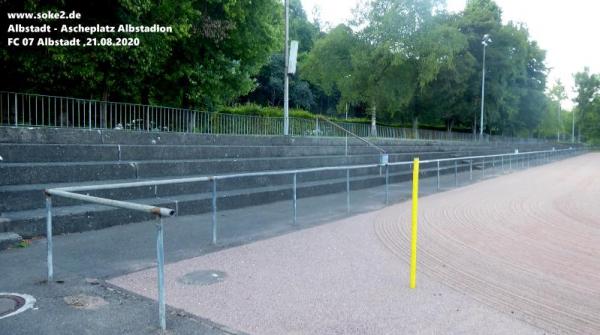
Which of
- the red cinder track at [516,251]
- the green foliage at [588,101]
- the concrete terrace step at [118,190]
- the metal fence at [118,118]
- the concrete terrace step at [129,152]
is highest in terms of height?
the green foliage at [588,101]

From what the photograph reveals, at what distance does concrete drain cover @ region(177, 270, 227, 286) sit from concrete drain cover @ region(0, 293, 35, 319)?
4.75 feet

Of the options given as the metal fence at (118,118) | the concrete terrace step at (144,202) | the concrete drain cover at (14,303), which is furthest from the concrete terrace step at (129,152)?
the concrete drain cover at (14,303)

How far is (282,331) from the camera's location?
3.88 meters

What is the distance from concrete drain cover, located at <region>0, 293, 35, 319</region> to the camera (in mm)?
4016

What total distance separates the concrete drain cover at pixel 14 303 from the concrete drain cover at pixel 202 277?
57.0 inches

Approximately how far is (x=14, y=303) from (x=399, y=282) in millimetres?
3818

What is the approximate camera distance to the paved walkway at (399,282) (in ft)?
13.5

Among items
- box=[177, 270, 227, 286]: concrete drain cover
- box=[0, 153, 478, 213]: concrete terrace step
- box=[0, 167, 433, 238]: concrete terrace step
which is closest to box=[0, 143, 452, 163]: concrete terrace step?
box=[0, 153, 478, 213]: concrete terrace step

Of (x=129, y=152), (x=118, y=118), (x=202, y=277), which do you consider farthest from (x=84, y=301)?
(x=118, y=118)

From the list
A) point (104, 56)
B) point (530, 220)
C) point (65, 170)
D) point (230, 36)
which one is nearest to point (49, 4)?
point (104, 56)

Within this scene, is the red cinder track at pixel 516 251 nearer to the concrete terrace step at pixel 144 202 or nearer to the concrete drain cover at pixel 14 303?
the concrete terrace step at pixel 144 202

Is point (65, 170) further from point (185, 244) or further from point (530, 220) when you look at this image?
point (530, 220)

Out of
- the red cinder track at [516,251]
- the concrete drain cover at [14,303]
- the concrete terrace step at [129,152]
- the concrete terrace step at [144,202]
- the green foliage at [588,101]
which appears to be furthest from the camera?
the green foliage at [588,101]

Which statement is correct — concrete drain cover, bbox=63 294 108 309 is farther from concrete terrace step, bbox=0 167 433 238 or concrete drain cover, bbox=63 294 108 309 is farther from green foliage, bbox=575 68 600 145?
green foliage, bbox=575 68 600 145
